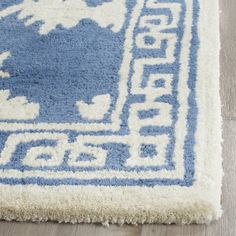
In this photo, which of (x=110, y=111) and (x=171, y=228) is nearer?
(x=171, y=228)

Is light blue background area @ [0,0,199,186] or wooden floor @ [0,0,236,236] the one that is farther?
light blue background area @ [0,0,199,186]

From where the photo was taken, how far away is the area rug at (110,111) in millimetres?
921

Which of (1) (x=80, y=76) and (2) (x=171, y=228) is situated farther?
(1) (x=80, y=76)

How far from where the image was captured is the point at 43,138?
1.06 metres

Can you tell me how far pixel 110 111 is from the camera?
110 centimetres

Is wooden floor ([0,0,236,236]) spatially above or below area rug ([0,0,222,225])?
below

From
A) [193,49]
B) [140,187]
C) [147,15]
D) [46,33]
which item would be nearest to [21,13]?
[46,33]

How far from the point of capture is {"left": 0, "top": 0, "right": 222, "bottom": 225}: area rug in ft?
3.02

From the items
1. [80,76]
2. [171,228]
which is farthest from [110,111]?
[171,228]

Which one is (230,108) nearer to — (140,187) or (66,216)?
(140,187)

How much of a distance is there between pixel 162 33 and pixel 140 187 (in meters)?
0.49

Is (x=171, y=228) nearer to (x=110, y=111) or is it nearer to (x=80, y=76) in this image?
(x=110, y=111)

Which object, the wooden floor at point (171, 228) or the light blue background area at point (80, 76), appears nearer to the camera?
the wooden floor at point (171, 228)

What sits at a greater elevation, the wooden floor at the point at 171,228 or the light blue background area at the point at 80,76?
the light blue background area at the point at 80,76
